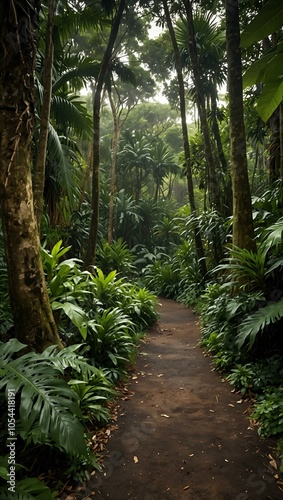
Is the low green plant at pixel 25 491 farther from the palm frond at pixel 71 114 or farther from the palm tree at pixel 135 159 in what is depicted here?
the palm tree at pixel 135 159

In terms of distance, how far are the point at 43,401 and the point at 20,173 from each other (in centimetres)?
190

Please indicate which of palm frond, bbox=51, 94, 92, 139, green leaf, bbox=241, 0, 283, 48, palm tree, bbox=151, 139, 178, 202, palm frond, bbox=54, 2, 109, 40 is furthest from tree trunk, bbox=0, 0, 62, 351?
palm tree, bbox=151, 139, 178, 202

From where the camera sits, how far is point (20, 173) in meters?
2.92

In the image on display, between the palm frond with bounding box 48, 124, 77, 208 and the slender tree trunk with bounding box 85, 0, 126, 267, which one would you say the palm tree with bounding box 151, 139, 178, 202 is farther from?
the palm frond with bounding box 48, 124, 77, 208

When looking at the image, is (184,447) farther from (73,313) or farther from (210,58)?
(210,58)

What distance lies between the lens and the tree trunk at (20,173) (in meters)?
2.83

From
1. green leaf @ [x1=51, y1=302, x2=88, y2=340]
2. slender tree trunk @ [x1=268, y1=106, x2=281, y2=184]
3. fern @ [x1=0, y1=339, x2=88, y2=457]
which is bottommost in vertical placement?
fern @ [x1=0, y1=339, x2=88, y2=457]

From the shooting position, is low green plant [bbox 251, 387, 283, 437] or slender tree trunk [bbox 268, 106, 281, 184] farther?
slender tree trunk [bbox 268, 106, 281, 184]

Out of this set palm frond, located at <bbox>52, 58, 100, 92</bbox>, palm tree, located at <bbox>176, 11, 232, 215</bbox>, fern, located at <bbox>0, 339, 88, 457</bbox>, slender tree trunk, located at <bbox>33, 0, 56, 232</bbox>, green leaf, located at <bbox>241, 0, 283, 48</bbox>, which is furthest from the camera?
palm tree, located at <bbox>176, 11, 232, 215</bbox>

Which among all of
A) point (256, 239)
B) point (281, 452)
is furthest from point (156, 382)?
point (256, 239)

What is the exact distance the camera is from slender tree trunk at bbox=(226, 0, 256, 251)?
493cm

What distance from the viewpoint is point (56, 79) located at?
23.8 ft

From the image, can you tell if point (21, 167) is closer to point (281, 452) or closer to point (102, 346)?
point (102, 346)

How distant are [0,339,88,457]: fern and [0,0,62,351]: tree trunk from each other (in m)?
0.37
